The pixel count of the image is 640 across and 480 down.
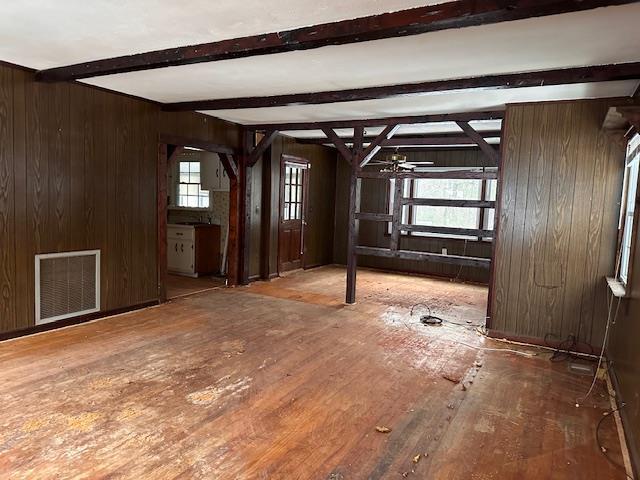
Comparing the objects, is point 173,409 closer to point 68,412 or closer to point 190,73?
point 68,412

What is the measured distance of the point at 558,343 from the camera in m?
4.28

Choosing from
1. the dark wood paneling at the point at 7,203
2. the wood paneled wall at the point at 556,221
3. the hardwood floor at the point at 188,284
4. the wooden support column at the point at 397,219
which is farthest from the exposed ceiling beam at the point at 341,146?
the dark wood paneling at the point at 7,203

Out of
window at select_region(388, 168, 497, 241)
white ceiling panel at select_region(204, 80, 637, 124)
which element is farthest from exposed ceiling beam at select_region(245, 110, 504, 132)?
window at select_region(388, 168, 497, 241)

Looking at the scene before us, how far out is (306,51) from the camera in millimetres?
3203

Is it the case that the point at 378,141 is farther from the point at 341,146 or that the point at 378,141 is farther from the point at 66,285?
the point at 66,285

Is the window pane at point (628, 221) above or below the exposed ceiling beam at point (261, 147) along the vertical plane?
below

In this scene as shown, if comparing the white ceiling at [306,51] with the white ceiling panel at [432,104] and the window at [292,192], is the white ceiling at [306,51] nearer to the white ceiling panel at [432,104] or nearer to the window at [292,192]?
the white ceiling panel at [432,104]

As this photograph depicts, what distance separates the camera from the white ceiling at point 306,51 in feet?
8.15

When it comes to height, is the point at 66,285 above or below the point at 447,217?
below

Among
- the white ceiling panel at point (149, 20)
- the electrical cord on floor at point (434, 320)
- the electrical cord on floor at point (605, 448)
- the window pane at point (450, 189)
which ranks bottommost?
the electrical cord on floor at point (605, 448)

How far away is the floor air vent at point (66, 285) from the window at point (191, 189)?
10.6 ft

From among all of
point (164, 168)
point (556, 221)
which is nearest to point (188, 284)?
point (164, 168)

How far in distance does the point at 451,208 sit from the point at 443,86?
4.51m

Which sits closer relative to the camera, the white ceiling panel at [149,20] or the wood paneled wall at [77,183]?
the white ceiling panel at [149,20]
